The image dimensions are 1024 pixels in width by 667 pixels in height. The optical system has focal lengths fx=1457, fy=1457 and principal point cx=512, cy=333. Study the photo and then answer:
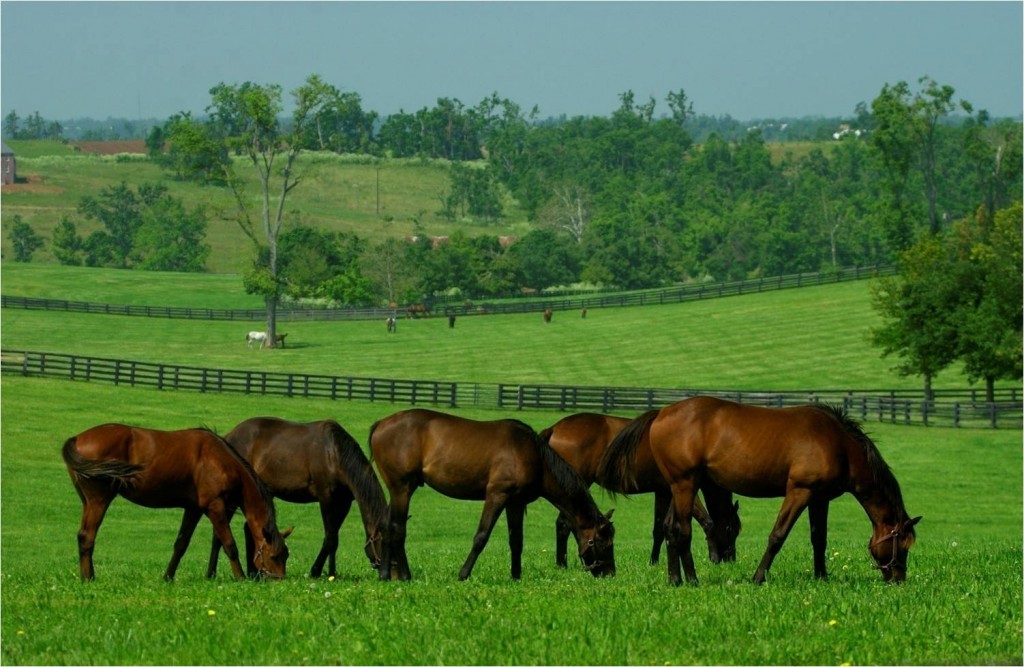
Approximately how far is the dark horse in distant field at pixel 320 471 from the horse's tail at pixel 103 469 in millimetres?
1233

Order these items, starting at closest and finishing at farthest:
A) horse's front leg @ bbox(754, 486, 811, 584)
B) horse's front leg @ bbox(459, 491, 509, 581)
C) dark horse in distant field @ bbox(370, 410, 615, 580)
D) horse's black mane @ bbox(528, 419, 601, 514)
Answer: horse's front leg @ bbox(754, 486, 811, 584) < horse's front leg @ bbox(459, 491, 509, 581) < dark horse in distant field @ bbox(370, 410, 615, 580) < horse's black mane @ bbox(528, 419, 601, 514)

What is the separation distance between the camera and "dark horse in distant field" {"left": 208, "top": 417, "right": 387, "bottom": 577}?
1462 cm

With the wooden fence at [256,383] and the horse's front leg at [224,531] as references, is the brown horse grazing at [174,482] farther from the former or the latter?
the wooden fence at [256,383]

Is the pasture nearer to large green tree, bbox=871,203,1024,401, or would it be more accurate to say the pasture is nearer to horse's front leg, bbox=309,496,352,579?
large green tree, bbox=871,203,1024,401

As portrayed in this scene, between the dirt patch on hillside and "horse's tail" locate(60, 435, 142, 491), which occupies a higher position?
the dirt patch on hillside

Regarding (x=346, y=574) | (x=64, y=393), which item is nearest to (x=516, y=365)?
(x=64, y=393)

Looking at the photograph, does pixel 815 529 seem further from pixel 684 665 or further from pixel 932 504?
pixel 932 504

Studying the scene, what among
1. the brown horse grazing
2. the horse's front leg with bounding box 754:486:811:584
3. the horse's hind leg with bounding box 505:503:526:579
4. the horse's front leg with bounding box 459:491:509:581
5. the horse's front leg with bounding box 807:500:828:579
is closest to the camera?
the horse's front leg with bounding box 754:486:811:584

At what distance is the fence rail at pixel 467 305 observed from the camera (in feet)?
290

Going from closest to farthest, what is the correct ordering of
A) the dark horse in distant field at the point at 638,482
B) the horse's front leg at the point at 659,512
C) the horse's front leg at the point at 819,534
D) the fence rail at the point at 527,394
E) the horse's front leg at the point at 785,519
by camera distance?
the horse's front leg at the point at 785,519
the horse's front leg at the point at 819,534
the dark horse in distant field at the point at 638,482
the horse's front leg at the point at 659,512
the fence rail at the point at 527,394

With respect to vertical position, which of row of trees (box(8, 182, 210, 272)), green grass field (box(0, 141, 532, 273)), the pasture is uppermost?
green grass field (box(0, 141, 532, 273))

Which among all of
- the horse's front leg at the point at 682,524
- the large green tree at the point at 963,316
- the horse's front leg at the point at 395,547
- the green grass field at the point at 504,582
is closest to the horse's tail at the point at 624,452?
the horse's front leg at the point at 682,524

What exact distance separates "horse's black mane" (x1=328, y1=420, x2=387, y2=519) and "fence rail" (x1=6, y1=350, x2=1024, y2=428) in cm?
3246

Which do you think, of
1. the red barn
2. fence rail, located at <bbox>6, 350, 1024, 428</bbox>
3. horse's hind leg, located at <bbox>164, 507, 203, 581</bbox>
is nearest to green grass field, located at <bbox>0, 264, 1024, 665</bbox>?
horse's hind leg, located at <bbox>164, 507, 203, 581</bbox>
